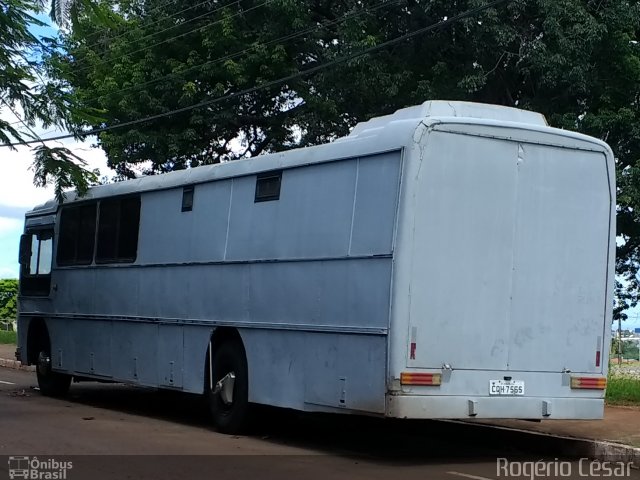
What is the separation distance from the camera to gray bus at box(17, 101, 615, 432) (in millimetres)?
10258

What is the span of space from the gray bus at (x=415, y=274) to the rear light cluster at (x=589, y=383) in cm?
1

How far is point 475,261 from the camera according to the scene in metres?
10.6

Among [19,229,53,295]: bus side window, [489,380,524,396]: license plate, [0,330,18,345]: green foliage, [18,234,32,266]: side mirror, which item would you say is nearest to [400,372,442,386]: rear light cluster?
[489,380,524,396]: license plate

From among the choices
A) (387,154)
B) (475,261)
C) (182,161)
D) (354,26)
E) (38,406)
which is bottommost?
(38,406)

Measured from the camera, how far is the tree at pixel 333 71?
18.7 metres

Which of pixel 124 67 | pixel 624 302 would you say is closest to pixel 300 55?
pixel 124 67

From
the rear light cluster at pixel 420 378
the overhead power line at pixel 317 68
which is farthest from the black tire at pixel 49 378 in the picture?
the rear light cluster at pixel 420 378

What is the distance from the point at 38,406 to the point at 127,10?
615 inches

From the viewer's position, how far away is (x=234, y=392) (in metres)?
12.7

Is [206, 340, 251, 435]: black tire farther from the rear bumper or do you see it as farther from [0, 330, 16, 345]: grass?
[0, 330, 16, 345]: grass

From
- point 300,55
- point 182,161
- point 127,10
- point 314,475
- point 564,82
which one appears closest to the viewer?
point 314,475

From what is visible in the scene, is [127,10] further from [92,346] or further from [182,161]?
[92,346]

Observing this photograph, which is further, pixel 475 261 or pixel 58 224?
pixel 58 224

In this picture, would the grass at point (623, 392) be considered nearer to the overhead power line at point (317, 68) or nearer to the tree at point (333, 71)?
the tree at point (333, 71)
